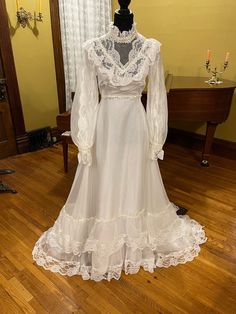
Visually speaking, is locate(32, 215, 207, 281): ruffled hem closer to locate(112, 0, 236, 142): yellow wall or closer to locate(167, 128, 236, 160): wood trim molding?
locate(167, 128, 236, 160): wood trim molding

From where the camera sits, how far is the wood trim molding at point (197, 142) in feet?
10.7

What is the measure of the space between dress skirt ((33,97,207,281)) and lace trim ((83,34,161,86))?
0.43 ft

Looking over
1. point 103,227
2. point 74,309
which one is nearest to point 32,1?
point 103,227

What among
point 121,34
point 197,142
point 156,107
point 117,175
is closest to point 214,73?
point 197,142

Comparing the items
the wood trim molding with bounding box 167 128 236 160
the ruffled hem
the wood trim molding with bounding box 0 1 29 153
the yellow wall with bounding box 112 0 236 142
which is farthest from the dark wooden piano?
the ruffled hem

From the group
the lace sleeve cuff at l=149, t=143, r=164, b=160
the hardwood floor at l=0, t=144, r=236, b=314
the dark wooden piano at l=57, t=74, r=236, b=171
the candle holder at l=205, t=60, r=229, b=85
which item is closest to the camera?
the hardwood floor at l=0, t=144, r=236, b=314

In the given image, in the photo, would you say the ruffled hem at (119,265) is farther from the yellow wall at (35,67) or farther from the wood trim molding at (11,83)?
the yellow wall at (35,67)

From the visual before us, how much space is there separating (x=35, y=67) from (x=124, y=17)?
7.81ft

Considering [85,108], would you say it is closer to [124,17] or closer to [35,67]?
[124,17]

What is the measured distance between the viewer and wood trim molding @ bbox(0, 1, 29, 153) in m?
2.99

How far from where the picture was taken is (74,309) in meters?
1.45

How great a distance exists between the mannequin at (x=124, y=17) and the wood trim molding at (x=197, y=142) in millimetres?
2341

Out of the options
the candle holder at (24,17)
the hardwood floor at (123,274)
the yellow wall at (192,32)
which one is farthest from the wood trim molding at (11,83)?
the yellow wall at (192,32)

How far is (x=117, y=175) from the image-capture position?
1594mm
